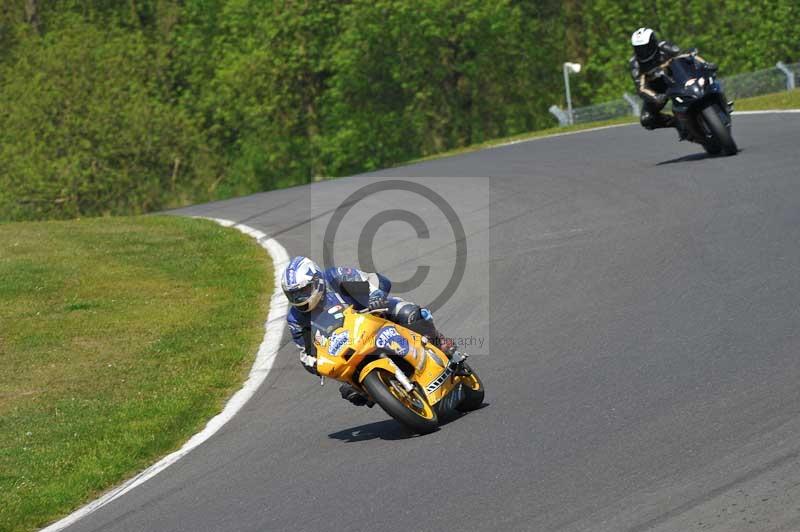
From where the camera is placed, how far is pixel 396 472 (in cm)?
781

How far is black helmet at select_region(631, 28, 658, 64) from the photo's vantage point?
1817cm

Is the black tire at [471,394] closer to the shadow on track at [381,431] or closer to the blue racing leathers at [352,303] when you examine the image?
the shadow on track at [381,431]

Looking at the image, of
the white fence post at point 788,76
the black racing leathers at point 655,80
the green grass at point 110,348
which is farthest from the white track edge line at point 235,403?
the white fence post at point 788,76

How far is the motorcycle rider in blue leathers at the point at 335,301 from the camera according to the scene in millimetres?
8773

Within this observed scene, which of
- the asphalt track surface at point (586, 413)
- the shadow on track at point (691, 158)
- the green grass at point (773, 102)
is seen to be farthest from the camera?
the green grass at point (773, 102)

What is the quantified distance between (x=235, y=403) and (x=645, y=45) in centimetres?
974

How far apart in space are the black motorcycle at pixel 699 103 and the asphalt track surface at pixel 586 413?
144 cm

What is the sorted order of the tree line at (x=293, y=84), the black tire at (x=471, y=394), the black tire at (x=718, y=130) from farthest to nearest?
the tree line at (x=293, y=84)
the black tire at (x=718, y=130)
the black tire at (x=471, y=394)

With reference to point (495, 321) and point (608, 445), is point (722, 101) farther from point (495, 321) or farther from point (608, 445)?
point (608, 445)

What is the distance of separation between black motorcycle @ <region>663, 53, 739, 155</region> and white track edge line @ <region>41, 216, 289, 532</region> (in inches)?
239

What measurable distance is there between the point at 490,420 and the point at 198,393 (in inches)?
149

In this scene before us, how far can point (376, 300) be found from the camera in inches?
352

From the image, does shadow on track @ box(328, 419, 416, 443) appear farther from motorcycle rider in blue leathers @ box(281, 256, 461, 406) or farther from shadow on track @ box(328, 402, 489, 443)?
motorcycle rider in blue leathers @ box(281, 256, 461, 406)

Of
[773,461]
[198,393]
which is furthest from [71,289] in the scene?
[773,461]
